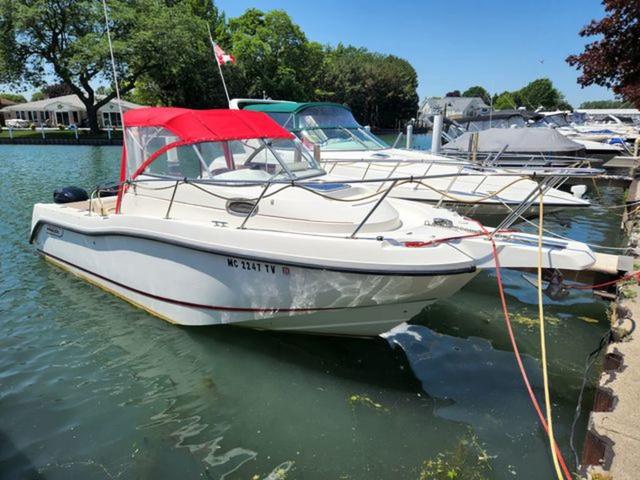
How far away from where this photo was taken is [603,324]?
588 centimetres

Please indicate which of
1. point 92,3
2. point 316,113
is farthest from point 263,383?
point 92,3

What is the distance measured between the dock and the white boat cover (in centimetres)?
971

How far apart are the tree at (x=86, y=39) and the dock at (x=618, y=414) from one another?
117 feet

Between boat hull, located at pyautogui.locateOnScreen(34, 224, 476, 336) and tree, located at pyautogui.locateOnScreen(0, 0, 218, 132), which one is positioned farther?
tree, located at pyautogui.locateOnScreen(0, 0, 218, 132)

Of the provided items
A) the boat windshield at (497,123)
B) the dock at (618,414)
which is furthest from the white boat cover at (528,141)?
the dock at (618,414)

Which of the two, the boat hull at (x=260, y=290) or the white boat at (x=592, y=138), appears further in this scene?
the white boat at (x=592, y=138)

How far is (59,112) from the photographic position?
55.8m

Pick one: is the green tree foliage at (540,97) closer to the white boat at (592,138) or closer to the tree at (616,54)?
the white boat at (592,138)

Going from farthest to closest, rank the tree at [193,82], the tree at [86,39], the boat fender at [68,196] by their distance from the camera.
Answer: the tree at [193,82] → the tree at [86,39] → the boat fender at [68,196]

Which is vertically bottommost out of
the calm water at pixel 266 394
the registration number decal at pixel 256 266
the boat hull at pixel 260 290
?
the calm water at pixel 266 394

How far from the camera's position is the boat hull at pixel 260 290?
4117 millimetres

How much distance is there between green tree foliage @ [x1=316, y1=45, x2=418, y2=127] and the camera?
55.0 metres

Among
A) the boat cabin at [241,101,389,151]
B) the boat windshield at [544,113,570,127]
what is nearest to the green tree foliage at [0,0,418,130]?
the boat windshield at [544,113,570,127]

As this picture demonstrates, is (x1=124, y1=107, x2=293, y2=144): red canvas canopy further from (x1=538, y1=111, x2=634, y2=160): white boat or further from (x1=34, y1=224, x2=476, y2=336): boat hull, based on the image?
(x1=538, y1=111, x2=634, y2=160): white boat
